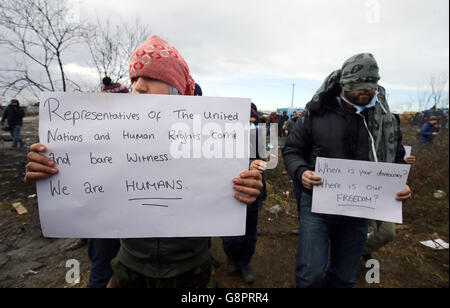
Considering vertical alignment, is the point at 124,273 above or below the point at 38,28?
below

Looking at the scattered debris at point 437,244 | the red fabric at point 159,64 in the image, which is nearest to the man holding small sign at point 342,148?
the red fabric at point 159,64

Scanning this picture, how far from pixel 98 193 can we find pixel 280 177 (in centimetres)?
433

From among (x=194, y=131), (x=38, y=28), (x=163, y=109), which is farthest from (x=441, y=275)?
(x=38, y=28)

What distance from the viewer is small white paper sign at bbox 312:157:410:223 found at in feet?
4.35

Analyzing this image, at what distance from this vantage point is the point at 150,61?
103 cm

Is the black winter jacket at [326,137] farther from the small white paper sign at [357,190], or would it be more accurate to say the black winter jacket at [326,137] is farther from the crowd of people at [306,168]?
the small white paper sign at [357,190]

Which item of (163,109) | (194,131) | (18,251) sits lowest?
(18,251)

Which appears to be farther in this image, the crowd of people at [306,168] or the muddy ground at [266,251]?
the muddy ground at [266,251]

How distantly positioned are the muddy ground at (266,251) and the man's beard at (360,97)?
2170 millimetres

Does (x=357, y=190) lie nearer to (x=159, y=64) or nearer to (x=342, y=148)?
(x=342, y=148)

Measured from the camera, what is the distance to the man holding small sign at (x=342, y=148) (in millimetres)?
1384

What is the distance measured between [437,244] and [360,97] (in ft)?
11.8

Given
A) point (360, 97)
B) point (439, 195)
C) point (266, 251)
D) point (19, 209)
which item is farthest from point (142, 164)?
point (439, 195)
